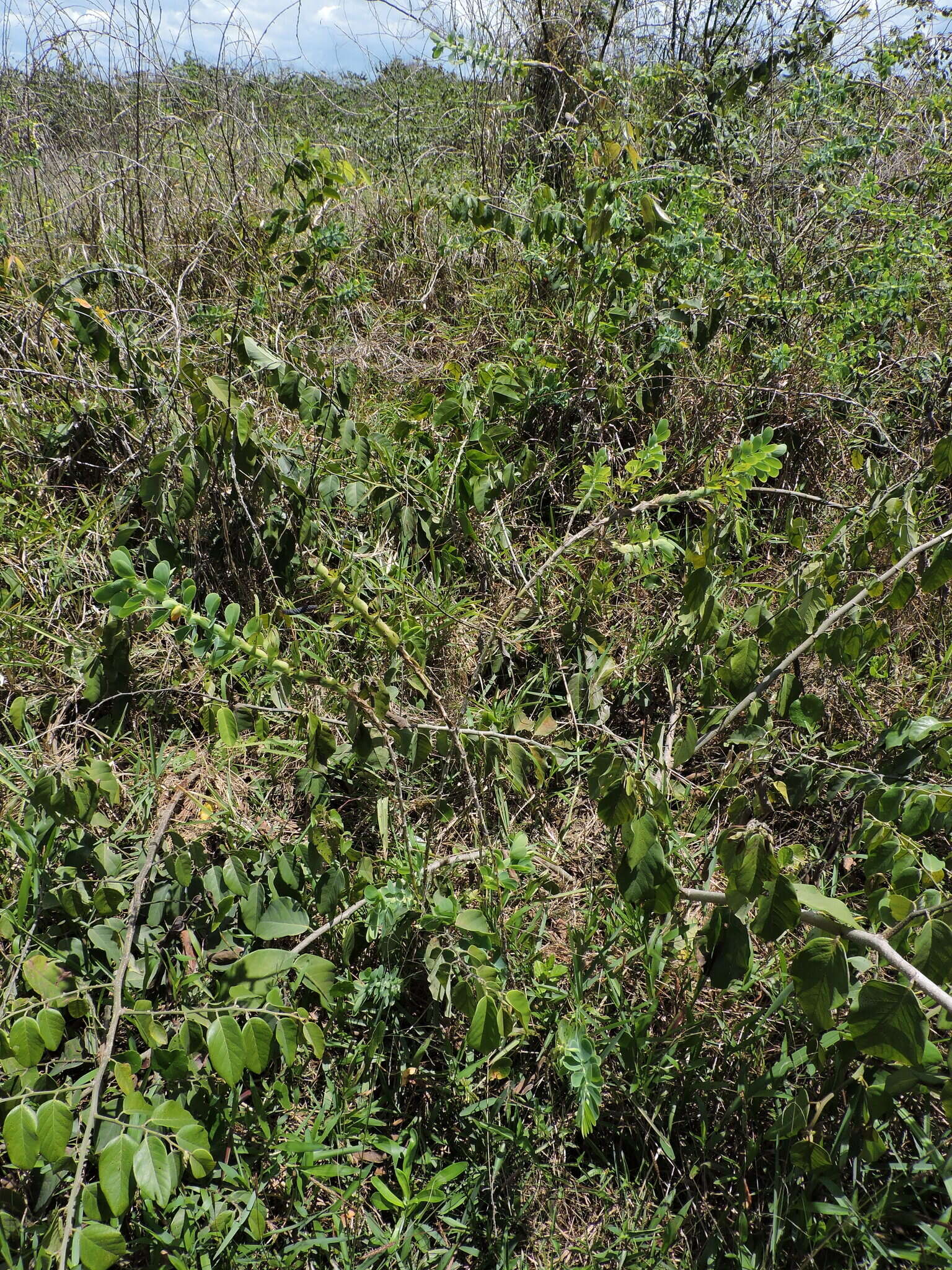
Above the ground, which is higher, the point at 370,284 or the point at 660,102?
the point at 660,102

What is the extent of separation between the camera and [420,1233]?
140 centimetres

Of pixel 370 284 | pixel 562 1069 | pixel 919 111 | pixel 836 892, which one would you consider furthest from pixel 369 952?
pixel 919 111

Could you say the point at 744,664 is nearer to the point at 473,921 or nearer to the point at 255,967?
the point at 473,921

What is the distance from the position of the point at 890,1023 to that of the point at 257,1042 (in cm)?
82

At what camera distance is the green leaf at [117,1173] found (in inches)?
42.1

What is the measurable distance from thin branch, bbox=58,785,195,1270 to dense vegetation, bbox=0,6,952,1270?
0.06ft

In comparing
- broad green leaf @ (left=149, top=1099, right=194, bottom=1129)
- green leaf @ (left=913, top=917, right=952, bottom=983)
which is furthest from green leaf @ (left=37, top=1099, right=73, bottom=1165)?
green leaf @ (left=913, top=917, right=952, bottom=983)

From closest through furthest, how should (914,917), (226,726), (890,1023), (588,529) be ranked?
(890,1023) < (914,917) < (226,726) < (588,529)

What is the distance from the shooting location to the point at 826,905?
1.09 metres

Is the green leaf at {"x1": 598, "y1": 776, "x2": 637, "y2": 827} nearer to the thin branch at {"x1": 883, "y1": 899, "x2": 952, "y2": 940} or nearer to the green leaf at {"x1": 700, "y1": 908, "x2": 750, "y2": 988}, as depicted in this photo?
the green leaf at {"x1": 700, "y1": 908, "x2": 750, "y2": 988}

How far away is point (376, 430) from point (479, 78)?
8.96ft

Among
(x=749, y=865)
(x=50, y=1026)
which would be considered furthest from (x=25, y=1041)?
(x=749, y=865)

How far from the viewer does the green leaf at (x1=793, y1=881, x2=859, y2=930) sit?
1.06m

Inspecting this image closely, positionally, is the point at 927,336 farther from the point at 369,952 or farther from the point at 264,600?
the point at 369,952
